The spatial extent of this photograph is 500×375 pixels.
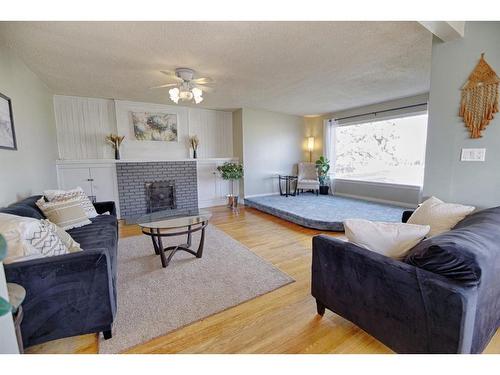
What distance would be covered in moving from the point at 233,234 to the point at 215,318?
1.80m

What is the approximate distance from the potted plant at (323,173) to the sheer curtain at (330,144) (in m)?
0.11

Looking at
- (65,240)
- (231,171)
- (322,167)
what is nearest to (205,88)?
(231,171)

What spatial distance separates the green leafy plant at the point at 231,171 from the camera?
5.12 metres

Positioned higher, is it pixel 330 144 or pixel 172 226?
pixel 330 144

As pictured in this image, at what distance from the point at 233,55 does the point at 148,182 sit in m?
3.18

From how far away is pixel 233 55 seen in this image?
2568 millimetres

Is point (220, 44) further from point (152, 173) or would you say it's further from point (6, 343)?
point (152, 173)

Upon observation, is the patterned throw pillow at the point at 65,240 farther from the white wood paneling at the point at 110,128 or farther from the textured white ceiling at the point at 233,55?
the white wood paneling at the point at 110,128

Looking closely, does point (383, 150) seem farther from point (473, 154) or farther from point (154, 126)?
point (154, 126)

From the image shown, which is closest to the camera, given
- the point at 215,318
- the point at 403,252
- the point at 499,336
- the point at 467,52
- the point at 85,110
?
the point at 403,252

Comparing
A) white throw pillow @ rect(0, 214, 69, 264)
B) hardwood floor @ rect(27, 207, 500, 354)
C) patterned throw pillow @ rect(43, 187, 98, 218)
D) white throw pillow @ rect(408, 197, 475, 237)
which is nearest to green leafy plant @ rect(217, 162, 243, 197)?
patterned throw pillow @ rect(43, 187, 98, 218)

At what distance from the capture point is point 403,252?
50.6 inches

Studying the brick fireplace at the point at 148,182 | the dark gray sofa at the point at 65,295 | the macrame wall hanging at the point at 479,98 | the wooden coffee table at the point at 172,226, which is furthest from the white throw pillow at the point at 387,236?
the brick fireplace at the point at 148,182
